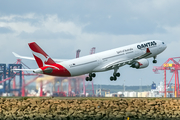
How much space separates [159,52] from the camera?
7369 cm

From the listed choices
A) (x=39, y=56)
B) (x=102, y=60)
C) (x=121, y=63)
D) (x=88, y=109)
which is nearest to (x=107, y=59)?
(x=102, y=60)

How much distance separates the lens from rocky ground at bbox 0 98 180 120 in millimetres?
39219

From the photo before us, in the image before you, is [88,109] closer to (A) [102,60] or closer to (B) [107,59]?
(A) [102,60]

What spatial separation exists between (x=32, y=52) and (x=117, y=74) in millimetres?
17769

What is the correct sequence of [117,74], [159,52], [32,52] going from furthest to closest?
[159,52] < [117,74] < [32,52]

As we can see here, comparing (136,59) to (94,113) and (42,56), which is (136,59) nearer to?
(42,56)

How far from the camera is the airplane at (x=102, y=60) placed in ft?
194

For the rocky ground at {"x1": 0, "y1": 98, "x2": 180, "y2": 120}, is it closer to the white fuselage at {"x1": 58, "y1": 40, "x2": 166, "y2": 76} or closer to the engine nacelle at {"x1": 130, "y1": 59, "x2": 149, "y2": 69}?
the white fuselage at {"x1": 58, "y1": 40, "x2": 166, "y2": 76}

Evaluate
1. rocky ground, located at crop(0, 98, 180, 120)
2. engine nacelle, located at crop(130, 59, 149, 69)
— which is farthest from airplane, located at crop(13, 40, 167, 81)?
rocky ground, located at crop(0, 98, 180, 120)

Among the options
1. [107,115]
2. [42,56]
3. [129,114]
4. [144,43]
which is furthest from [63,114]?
[144,43]

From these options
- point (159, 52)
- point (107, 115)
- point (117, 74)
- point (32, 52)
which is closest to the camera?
point (107, 115)

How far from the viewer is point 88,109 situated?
129ft

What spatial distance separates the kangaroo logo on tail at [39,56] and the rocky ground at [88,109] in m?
18.1

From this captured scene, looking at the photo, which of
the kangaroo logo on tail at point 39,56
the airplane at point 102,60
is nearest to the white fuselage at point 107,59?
the airplane at point 102,60
